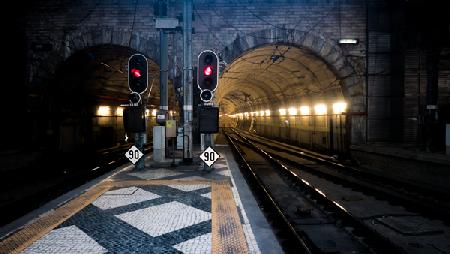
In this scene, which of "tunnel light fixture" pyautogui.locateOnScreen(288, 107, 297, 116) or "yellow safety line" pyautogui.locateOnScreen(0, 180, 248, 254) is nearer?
"yellow safety line" pyautogui.locateOnScreen(0, 180, 248, 254)

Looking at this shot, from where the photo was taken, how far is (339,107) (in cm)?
1688

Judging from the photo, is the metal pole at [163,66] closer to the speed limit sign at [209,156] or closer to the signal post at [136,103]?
the signal post at [136,103]

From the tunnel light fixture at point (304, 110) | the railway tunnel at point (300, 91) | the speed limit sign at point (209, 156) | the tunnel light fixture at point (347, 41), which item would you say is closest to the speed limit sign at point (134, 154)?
the speed limit sign at point (209, 156)

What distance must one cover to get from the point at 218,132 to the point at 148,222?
4626 mm

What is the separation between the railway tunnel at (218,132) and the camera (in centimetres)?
541

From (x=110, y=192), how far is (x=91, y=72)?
42.9 ft

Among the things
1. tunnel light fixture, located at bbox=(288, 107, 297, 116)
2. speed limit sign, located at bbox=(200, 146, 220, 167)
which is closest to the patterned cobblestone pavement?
speed limit sign, located at bbox=(200, 146, 220, 167)

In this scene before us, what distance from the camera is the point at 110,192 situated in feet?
25.0

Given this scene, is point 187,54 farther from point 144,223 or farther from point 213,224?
point 213,224

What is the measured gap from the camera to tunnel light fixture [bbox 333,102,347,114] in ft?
53.0

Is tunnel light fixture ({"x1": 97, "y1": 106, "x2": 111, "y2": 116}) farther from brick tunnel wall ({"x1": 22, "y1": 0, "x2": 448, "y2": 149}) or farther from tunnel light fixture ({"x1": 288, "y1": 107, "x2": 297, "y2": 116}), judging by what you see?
tunnel light fixture ({"x1": 288, "y1": 107, "x2": 297, "y2": 116})

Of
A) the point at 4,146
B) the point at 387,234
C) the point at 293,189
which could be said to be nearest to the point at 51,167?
the point at 4,146

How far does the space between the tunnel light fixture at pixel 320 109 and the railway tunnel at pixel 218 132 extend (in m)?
0.28

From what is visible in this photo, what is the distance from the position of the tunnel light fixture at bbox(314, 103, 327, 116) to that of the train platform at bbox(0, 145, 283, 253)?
1207 cm
